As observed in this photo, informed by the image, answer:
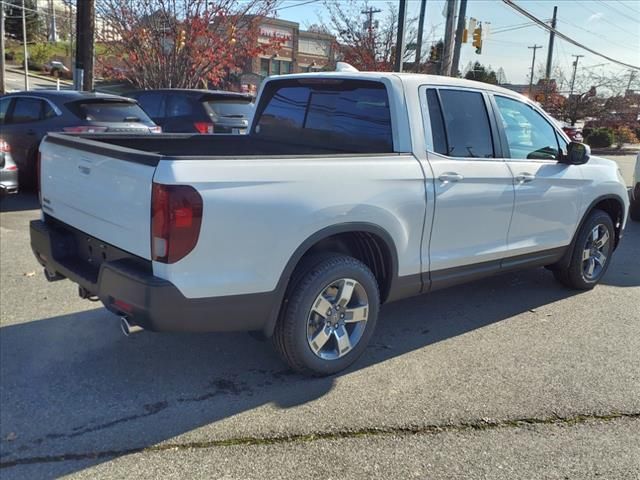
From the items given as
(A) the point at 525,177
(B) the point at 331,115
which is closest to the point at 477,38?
(A) the point at 525,177

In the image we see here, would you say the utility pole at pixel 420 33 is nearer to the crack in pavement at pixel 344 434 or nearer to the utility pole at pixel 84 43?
the utility pole at pixel 84 43

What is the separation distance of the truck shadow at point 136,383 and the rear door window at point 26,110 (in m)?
5.62

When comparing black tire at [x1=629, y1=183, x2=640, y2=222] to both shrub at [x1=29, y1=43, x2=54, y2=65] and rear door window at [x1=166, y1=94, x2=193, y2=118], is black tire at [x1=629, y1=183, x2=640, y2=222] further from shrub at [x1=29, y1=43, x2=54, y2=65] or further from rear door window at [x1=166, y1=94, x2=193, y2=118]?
shrub at [x1=29, y1=43, x2=54, y2=65]

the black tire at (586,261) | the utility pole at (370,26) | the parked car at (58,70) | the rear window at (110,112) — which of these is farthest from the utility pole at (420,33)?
the parked car at (58,70)

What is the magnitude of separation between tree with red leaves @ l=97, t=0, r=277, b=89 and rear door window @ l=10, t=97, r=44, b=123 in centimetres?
709

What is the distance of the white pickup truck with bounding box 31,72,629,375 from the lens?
2.96 m

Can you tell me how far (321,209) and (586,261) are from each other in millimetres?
3351

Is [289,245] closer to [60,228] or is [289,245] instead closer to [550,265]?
[60,228]

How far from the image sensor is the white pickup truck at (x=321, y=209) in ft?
9.71

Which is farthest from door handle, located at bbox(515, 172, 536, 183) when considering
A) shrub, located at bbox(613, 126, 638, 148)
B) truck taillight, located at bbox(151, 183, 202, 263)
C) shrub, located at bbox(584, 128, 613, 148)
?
shrub, located at bbox(613, 126, 638, 148)

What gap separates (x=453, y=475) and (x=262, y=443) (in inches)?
37.5

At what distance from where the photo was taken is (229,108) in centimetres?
1073

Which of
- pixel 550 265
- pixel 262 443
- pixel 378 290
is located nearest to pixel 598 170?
pixel 550 265

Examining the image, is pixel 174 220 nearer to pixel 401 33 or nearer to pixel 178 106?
pixel 178 106
